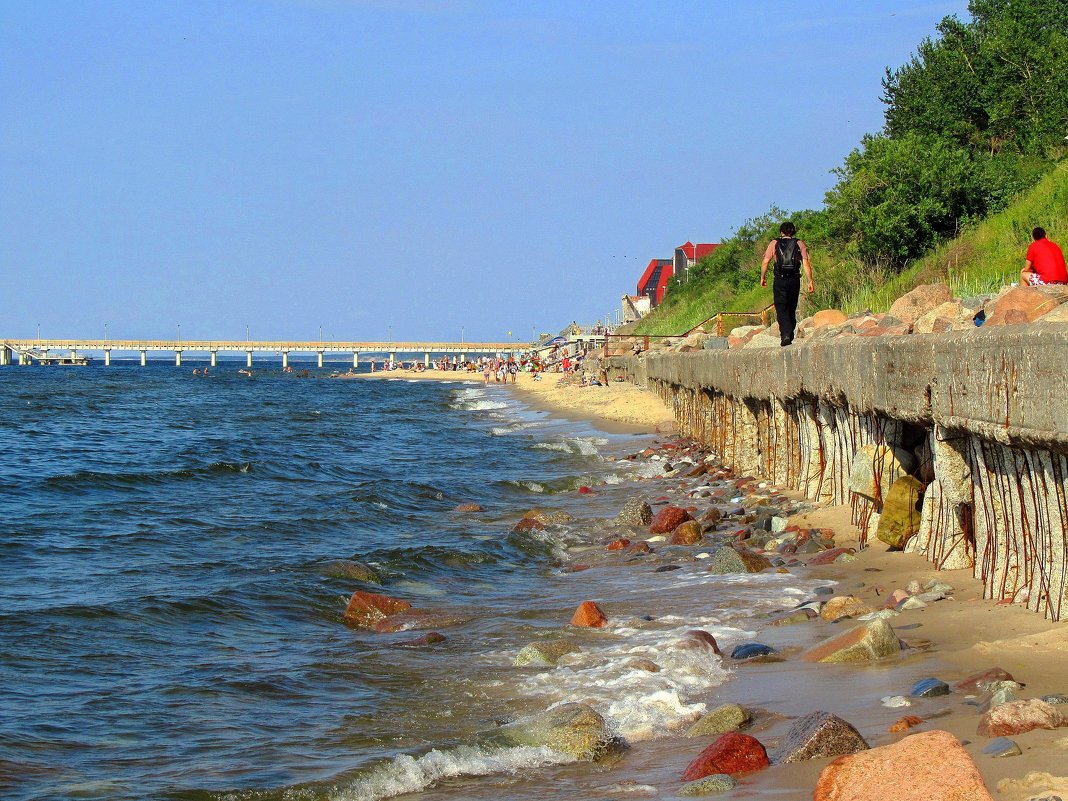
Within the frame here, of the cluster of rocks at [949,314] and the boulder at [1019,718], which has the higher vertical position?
the cluster of rocks at [949,314]

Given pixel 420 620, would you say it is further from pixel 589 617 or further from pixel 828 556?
pixel 828 556

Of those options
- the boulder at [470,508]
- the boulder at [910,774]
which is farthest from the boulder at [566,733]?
the boulder at [470,508]

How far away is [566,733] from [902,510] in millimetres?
4013

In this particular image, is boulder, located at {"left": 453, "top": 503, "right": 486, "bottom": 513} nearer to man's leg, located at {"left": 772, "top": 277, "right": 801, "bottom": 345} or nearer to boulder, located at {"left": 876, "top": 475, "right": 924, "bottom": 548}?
man's leg, located at {"left": 772, "top": 277, "right": 801, "bottom": 345}

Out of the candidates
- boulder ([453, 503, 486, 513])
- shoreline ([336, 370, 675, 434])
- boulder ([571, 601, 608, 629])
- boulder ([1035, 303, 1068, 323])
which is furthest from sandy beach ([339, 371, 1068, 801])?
shoreline ([336, 370, 675, 434])

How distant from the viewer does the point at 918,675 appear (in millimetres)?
5953

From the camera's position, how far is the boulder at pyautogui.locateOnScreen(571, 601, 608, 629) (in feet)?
28.6

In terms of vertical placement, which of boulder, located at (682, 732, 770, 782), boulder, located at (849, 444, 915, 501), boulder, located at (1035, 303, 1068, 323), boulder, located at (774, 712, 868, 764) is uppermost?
boulder, located at (1035, 303, 1068, 323)

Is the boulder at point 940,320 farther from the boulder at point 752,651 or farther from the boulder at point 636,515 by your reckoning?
the boulder at point 636,515

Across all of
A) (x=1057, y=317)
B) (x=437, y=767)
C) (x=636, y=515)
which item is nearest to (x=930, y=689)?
(x=1057, y=317)

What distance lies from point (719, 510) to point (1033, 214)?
10.7m

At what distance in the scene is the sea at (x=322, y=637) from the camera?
6.08 meters

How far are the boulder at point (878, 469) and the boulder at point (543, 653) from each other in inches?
117

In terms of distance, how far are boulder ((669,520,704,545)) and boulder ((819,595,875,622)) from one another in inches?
164
